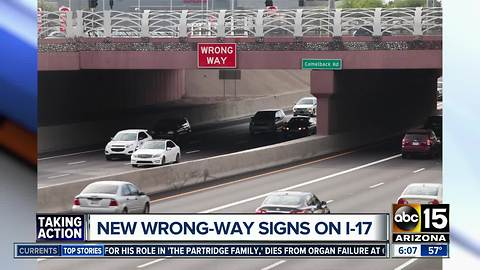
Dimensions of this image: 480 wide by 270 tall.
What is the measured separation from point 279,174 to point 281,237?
7606mm

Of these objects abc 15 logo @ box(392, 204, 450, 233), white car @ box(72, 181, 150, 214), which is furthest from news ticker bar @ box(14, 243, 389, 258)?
white car @ box(72, 181, 150, 214)

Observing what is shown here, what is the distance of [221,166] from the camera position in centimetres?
4025

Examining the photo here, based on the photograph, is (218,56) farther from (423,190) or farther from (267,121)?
(423,190)

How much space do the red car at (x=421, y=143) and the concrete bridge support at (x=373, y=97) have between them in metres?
0.46

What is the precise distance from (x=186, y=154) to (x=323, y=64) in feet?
18.3

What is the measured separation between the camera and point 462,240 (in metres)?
31.3

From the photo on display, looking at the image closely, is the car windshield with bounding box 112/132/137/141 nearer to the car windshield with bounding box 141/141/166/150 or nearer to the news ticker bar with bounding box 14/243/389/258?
the car windshield with bounding box 141/141/166/150

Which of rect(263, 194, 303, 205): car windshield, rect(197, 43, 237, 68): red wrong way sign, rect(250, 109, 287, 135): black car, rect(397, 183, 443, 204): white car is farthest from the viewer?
rect(250, 109, 287, 135): black car

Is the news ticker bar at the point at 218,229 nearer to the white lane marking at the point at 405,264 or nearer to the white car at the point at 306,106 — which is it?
the white lane marking at the point at 405,264

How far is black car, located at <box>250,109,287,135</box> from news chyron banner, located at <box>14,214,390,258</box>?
379 inches

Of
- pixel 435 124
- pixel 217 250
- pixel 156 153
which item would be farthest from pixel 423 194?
pixel 156 153

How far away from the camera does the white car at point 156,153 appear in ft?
127

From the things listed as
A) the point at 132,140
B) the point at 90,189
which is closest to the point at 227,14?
the point at 132,140

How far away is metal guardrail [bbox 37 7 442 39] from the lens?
3872 cm
